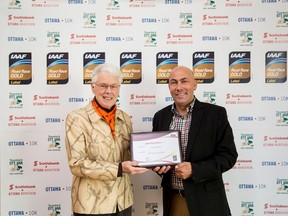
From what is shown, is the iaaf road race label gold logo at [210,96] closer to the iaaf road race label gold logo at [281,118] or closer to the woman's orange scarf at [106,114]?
the iaaf road race label gold logo at [281,118]

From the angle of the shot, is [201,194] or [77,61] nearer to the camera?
[201,194]

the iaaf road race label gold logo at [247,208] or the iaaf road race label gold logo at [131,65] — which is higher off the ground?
the iaaf road race label gold logo at [131,65]

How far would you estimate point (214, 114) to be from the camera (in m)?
1.96

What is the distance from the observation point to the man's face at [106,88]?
1786 millimetres

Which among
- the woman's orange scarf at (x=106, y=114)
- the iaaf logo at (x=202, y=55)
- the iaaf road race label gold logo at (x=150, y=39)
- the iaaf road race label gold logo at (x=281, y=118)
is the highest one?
the iaaf road race label gold logo at (x=150, y=39)

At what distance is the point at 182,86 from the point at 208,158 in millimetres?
537

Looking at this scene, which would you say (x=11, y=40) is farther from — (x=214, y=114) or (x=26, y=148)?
(x=214, y=114)

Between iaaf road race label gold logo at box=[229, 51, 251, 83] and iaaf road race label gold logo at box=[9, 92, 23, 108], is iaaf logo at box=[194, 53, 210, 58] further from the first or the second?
iaaf road race label gold logo at box=[9, 92, 23, 108]

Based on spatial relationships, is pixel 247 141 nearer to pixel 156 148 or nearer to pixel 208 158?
pixel 208 158

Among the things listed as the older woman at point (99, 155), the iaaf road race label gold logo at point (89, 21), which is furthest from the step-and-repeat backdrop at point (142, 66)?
the older woman at point (99, 155)

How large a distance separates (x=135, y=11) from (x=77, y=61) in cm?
70

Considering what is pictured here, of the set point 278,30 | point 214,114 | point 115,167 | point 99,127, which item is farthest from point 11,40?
point 278,30

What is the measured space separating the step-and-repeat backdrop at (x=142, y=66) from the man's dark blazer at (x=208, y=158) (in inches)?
25.3

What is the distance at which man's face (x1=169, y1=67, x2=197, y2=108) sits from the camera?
1999 mm
